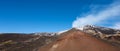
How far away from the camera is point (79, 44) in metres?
13.6

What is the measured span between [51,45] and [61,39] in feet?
2.79

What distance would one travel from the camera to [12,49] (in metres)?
25.4

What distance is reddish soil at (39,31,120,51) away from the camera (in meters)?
13.3

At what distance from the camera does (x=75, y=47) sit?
44.9 ft

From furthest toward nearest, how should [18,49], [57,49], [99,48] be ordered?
[18,49]
[57,49]
[99,48]

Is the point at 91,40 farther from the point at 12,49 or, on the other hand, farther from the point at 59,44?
the point at 12,49

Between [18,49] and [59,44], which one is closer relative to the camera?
[59,44]

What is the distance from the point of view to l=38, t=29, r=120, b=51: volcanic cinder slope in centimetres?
1334

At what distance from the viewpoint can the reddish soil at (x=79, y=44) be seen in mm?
13336

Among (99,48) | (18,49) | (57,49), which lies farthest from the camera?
(18,49)

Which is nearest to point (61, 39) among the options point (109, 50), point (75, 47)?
point (75, 47)

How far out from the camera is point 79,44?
13641 mm

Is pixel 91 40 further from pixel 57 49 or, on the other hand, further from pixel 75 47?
pixel 57 49

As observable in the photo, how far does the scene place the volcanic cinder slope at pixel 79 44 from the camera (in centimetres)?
1334
